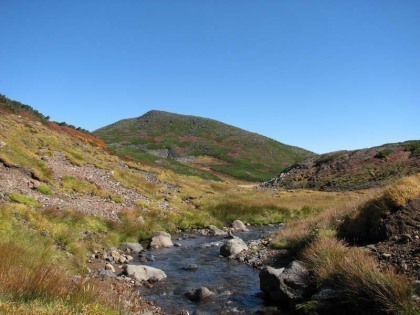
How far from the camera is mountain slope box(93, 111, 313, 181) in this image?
126 metres

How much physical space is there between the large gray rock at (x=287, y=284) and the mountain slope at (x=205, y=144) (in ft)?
308

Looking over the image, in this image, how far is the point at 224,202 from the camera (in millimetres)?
39312

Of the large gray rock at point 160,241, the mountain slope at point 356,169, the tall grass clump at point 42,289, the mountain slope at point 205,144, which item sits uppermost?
the mountain slope at point 205,144

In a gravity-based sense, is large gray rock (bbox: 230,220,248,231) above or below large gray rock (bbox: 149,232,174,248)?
above

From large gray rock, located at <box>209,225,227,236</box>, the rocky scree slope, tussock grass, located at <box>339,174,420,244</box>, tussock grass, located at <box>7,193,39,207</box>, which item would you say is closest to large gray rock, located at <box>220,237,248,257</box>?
tussock grass, located at <box>339,174,420,244</box>

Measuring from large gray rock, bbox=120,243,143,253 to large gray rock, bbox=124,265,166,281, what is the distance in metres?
4.70

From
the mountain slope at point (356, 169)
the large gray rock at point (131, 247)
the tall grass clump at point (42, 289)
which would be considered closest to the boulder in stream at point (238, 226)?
the large gray rock at point (131, 247)

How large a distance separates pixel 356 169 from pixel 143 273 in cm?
6178

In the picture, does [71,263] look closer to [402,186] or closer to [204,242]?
[204,242]

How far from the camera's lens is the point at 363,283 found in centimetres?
931

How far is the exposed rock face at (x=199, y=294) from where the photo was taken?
516 inches

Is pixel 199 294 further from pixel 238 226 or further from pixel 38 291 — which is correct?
pixel 238 226

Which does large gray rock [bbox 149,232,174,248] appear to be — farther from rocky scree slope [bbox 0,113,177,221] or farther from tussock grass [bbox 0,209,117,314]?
tussock grass [bbox 0,209,117,314]

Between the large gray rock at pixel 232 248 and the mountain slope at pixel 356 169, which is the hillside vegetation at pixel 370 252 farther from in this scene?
the mountain slope at pixel 356 169
